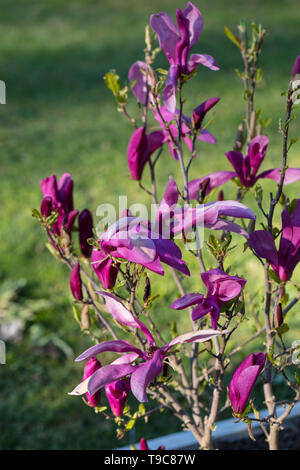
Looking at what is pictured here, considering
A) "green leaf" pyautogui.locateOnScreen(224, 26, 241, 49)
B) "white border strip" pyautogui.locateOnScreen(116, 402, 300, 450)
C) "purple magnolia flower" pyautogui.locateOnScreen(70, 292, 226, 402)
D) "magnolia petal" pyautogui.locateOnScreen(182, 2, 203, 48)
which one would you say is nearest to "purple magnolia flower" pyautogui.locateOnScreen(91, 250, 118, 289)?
"purple magnolia flower" pyautogui.locateOnScreen(70, 292, 226, 402)

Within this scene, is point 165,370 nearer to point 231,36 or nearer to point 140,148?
point 140,148

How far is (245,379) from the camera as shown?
34.1 inches

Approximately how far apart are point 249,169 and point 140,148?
21 centimetres

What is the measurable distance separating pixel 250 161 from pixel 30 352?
1711 millimetres

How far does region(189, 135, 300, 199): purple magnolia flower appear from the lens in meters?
1.08

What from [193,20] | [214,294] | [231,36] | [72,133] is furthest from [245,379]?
[72,133]

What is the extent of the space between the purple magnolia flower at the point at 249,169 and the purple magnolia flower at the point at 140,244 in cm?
34

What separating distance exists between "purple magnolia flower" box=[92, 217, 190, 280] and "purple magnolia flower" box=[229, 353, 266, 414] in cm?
18

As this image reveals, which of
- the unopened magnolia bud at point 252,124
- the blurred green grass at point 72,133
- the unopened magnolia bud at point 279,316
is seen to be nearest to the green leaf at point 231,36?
the unopened magnolia bud at point 252,124

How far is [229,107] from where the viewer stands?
223 inches

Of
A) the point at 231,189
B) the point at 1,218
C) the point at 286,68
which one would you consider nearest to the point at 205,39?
the point at 286,68

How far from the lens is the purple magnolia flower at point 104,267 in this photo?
0.91 m

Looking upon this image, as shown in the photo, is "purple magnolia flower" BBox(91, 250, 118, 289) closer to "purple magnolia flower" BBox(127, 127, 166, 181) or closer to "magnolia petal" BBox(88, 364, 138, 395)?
"magnolia petal" BBox(88, 364, 138, 395)
